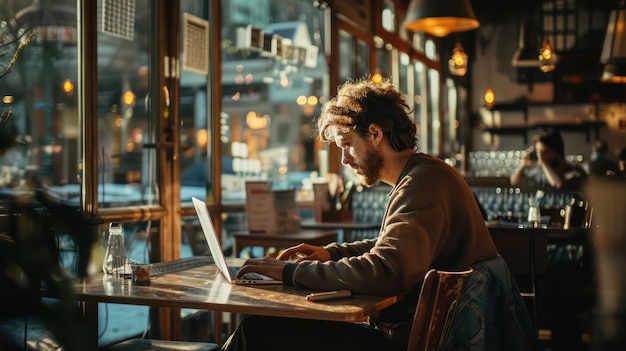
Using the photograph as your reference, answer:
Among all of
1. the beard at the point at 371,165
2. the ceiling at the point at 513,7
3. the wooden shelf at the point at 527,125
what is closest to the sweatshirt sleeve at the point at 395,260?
the beard at the point at 371,165

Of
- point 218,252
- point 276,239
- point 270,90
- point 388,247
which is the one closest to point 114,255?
point 218,252

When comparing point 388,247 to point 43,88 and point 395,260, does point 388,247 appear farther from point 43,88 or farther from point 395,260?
point 43,88

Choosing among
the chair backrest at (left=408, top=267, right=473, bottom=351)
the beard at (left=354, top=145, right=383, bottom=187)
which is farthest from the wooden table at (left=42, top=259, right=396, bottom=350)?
the beard at (left=354, top=145, right=383, bottom=187)

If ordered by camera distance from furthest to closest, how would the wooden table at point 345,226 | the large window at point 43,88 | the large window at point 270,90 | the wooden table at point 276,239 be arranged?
the large window at point 270,90 < the wooden table at point 345,226 < the wooden table at point 276,239 < the large window at point 43,88

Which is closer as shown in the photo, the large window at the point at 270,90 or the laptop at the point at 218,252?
the laptop at the point at 218,252

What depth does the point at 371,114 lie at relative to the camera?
8.77 ft

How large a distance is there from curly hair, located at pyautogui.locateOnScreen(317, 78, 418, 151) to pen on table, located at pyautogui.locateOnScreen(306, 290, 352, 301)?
0.62 metres

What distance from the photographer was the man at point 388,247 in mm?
2287

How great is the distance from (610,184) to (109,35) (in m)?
3.59

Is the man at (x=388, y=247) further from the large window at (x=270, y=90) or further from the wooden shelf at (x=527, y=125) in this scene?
the wooden shelf at (x=527, y=125)

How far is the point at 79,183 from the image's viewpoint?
151 inches

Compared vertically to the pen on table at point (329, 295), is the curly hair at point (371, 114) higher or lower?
higher

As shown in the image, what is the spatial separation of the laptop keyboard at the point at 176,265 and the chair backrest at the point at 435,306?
3.81ft

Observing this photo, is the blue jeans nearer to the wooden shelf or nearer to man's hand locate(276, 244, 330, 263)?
man's hand locate(276, 244, 330, 263)
